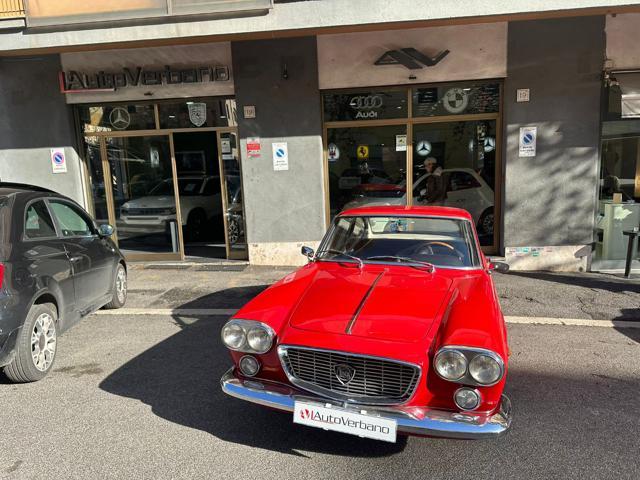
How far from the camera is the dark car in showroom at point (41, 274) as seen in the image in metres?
3.85

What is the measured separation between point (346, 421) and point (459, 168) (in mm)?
6842

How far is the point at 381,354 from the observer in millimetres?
2689

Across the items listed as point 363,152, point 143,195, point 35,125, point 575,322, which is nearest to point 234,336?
point 575,322

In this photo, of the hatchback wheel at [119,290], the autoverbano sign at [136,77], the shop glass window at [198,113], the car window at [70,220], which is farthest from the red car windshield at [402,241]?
the autoverbano sign at [136,77]

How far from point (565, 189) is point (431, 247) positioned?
5075mm

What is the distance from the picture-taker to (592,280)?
7.37 m

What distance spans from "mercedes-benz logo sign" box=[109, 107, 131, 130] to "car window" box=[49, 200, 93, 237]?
4086 millimetres

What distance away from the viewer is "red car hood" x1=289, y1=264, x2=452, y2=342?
2.91 meters

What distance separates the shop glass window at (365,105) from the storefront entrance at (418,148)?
15 millimetres

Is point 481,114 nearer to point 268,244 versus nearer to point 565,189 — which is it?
point 565,189

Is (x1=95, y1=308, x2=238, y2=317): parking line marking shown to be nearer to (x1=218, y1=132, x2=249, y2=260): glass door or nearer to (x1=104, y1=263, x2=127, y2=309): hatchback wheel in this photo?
(x1=104, y1=263, x2=127, y2=309): hatchback wheel

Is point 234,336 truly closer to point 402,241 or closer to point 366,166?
point 402,241

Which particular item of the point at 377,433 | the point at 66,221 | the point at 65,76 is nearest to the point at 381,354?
the point at 377,433

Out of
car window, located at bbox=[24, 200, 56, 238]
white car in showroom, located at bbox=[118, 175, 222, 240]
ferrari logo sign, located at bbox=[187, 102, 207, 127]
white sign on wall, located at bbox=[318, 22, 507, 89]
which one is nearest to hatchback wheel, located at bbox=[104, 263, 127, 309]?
car window, located at bbox=[24, 200, 56, 238]
